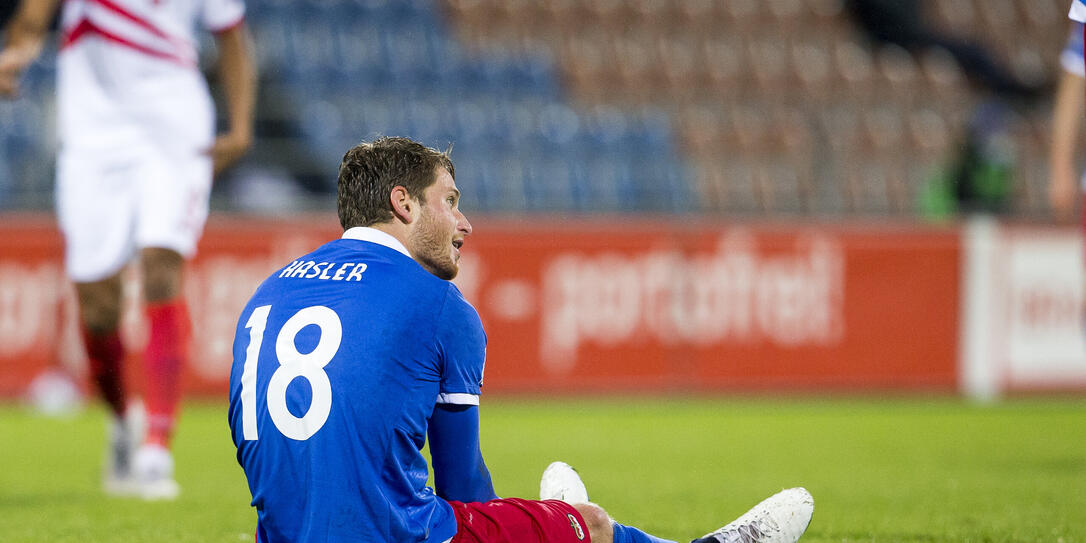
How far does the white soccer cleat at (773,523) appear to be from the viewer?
3.42 m

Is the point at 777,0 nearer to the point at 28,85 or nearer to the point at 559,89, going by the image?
the point at 559,89

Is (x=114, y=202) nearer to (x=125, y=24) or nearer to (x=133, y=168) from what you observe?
(x=133, y=168)

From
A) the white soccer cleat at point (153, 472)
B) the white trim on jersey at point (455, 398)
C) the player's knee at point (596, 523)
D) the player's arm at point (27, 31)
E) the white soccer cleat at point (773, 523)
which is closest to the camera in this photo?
the white trim on jersey at point (455, 398)

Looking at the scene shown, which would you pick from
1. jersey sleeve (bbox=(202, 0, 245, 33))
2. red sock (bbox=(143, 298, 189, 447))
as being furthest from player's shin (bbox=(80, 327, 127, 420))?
jersey sleeve (bbox=(202, 0, 245, 33))

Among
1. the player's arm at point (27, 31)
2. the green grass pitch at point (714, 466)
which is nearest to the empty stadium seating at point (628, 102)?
the green grass pitch at point (714, 466)

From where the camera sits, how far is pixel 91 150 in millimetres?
5578

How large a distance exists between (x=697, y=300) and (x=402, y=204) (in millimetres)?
8632

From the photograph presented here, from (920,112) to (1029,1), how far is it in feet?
13.6

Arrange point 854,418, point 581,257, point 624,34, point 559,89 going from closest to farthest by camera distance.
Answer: point 854,418
point 581,257
point 559,89
point 624,34

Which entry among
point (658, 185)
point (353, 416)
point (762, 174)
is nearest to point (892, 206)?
point (762, 174)

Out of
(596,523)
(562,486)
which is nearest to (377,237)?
(596,523)

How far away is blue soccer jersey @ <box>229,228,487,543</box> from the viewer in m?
2.87

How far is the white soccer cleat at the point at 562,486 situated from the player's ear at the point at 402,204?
0.99m

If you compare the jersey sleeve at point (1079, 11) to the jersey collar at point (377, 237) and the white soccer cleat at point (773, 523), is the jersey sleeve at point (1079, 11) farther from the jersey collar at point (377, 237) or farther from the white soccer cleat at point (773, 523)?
the jersey collar at point (377, 237)
